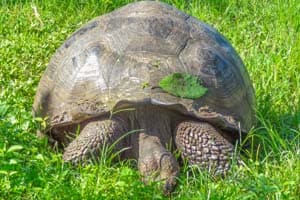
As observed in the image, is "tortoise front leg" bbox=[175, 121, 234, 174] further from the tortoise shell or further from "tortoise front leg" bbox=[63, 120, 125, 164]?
"tortoise front leg" bbox=[63, 120, 125, 164]

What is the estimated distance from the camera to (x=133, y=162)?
427 cm

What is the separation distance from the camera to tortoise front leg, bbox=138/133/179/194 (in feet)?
13.1

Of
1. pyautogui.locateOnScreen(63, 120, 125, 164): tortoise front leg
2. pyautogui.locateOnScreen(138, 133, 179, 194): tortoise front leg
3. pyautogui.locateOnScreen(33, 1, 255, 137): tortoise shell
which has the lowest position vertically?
pyautogui.locateOnScreen(138, 133, 179, 194): tortoise front leg

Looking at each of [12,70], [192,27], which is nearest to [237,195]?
[192,27]

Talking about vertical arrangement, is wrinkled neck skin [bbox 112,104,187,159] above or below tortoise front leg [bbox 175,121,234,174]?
above

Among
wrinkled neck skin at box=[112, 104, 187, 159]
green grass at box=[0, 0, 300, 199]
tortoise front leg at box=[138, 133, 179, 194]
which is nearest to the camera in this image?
green grass at box=[0, 0, 300, 199]

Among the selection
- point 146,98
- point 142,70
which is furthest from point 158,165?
point 142,70

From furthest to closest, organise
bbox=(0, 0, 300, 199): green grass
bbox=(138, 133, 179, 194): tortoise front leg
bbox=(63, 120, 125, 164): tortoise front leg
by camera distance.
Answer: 1. bbox=(63, 120, 125, 164): tortoise front leg
2. bbox=(138, 133, 179, 194): tortoise front leg
3. bbox=(0, 0, 300, 199): green grass

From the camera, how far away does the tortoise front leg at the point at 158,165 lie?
3.99 m

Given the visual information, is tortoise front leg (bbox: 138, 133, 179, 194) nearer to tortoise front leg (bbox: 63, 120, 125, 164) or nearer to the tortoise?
the tortoise

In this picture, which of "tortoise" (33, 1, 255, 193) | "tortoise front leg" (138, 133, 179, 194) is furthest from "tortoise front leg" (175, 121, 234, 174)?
"tortoise front leg" (138, 133, 179, 194)

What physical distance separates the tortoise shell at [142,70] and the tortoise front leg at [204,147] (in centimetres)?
8

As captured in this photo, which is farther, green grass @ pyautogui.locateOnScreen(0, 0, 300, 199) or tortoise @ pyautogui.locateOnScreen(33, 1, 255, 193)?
tortoise @ pyautogui.locateOnScreen(33, 1, 255, 193)

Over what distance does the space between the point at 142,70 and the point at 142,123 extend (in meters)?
0.27
